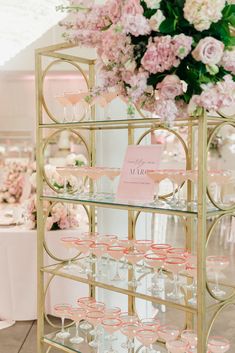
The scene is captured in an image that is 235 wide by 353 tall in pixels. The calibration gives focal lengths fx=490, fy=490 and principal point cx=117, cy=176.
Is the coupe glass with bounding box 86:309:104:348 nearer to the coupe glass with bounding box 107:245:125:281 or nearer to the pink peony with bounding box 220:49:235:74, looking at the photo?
the coupe glass with bounding box 107:245:125:281

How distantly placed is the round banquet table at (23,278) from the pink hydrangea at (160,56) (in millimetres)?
2429

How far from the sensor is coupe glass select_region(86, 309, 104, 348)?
8.21 ft

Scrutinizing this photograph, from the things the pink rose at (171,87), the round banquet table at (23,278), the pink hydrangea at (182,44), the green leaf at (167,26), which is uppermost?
the green leaf at (167,26)

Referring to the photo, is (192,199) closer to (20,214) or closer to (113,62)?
(113,62)

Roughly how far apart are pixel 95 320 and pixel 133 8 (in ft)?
5.08

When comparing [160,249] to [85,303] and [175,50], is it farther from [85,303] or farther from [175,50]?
[175,50]

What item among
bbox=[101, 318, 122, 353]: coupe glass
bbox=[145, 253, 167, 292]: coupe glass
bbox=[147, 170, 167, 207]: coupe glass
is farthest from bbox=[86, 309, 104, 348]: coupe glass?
bbox=[147, 170, 167, 207]: coupe glass

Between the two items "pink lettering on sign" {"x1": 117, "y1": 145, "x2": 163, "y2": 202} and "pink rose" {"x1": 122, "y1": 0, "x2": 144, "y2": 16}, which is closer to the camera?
"pink rose" {"x1": 122, "y1": 0, "x2": 144, "y2": 16}

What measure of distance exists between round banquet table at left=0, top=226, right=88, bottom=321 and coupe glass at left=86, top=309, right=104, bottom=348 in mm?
1385

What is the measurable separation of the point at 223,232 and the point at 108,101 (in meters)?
5.82

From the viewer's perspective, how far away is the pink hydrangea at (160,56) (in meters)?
1.70

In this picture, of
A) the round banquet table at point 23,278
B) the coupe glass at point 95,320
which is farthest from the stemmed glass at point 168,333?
the round banquet table at point 23,278

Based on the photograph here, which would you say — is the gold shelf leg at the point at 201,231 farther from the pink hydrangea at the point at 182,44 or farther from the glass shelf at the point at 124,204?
the pink hydrangea at the point at 182,44

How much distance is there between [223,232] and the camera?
8.04 m
